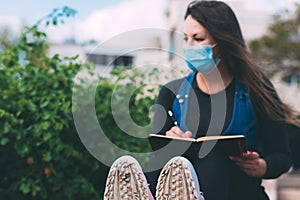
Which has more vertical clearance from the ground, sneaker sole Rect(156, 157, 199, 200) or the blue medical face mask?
the blue medical face mask

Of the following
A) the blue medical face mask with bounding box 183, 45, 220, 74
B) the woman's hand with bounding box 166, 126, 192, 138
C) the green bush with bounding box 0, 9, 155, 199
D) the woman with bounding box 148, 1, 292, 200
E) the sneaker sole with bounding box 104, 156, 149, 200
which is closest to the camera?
the sneaker sole with bounding box 104, 156, 149, 200

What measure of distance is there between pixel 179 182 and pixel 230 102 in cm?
103

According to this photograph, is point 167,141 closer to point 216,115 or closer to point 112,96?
point 216,115

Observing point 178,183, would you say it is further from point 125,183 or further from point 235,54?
point 235,54

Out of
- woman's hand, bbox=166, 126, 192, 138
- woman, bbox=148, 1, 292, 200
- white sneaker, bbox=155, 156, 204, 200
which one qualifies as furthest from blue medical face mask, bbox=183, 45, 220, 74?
white sneaker, bbox=155, 156, 204, 200

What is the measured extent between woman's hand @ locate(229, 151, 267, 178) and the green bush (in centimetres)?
150

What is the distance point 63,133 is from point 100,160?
314 mm

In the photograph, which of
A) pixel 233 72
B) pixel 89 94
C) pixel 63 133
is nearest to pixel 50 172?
pixel 63 133

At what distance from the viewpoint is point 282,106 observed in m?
2.71

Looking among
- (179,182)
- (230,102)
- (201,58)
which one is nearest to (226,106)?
(230,102)

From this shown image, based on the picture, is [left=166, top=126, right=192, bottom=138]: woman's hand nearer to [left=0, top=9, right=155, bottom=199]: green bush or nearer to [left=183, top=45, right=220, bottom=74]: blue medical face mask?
[left=183, top=45, right=220, bottom=74]: blue medical face mask

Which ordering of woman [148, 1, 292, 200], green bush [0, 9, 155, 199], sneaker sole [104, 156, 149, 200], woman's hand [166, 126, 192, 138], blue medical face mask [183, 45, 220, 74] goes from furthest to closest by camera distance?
green bush [0, 9, 155, 199] → blue medical face mask [183, 45, 220, 74] → woman [148, 1, 292, 200] → woman's hand [166, 126, 192, 138] → sneaker sole [104, 156, 149, 200]

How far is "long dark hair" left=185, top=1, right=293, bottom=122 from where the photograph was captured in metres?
2.62

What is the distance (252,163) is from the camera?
251cm
